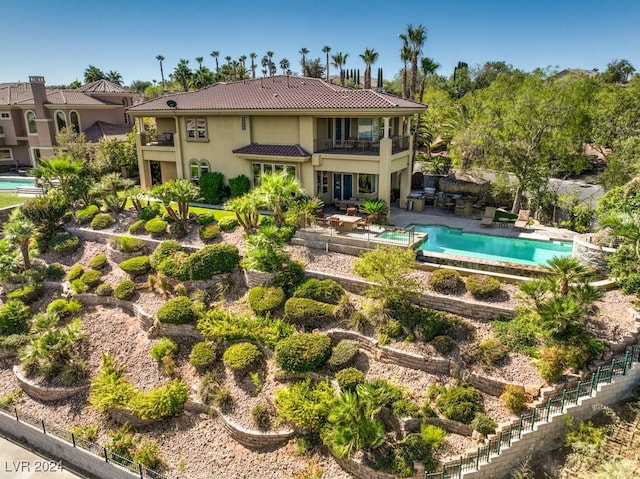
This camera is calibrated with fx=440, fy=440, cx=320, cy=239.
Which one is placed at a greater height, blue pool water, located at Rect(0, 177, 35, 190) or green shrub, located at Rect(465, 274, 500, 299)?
blue pool water, located at Rect(0, 177, 35, 190)

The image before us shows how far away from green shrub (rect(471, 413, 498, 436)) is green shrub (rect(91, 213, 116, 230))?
22.8 meters

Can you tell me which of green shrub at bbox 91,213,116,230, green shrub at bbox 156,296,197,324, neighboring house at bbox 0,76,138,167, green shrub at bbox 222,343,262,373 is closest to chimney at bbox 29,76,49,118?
neighboring house at bbox 0,76,138,167

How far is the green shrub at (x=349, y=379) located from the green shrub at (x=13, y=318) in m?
15.5

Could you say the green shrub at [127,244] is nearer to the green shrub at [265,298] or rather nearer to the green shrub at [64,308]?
the green shrub at [64,308]

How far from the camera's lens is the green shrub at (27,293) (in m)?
22.0

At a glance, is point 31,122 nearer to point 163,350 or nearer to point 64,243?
point 64,243

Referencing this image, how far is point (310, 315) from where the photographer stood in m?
17.6

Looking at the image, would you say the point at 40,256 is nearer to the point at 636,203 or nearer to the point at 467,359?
the point at 467,359

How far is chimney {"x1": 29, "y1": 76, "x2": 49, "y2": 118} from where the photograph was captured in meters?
42.4

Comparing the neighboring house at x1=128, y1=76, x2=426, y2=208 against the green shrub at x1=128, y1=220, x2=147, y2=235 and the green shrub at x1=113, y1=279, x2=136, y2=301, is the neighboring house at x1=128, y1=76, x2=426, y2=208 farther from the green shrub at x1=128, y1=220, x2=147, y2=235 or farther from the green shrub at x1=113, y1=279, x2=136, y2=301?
the green shrub at x1=113, y1=279, x2=136, y2=301

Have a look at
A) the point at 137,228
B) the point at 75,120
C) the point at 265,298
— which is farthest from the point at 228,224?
the point at 75,120

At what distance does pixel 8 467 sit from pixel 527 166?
29474mm

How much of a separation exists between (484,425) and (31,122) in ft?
168

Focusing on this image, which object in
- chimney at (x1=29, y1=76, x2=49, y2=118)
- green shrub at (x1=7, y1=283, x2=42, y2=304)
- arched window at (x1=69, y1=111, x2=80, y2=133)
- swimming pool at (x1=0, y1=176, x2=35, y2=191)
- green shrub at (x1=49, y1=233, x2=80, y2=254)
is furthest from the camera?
arched window at (x1=69, y1=111, x2=80, y2=133)
